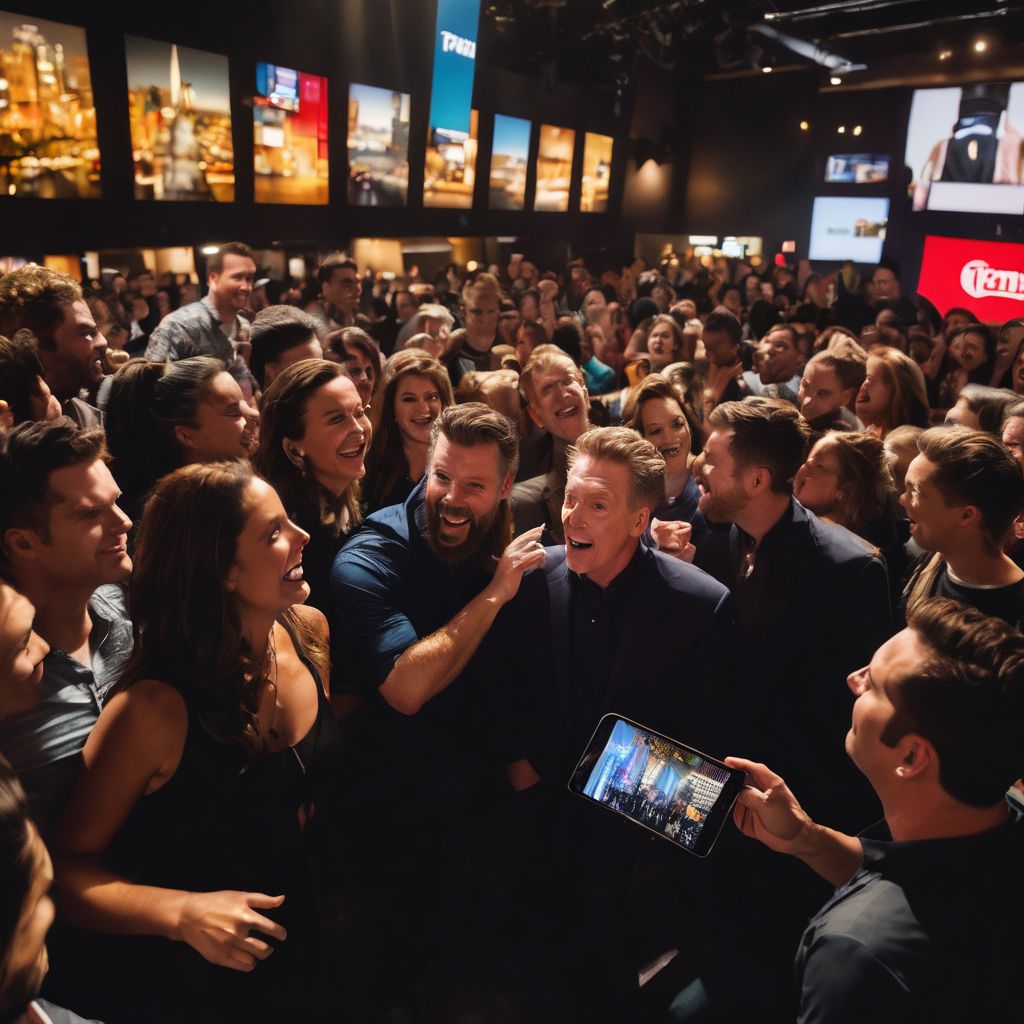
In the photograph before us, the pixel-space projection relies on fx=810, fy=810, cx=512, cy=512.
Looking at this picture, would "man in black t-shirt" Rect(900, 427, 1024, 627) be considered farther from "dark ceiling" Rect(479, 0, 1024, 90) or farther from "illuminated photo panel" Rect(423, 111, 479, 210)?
"illuminated photo panel" Rect(423, 111, 479, 210)

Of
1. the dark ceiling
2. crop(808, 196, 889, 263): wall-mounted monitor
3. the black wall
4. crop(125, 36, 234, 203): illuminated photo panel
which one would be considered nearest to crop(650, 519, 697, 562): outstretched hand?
crop(125, 36, 234, 203): illuminated photo panel

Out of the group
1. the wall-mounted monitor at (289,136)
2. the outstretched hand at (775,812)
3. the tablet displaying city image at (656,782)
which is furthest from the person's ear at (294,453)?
the wall-mounted monitor at (289,136)

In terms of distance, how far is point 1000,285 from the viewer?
1179 centimetres

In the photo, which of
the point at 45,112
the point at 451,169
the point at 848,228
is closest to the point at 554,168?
the point at 451,169

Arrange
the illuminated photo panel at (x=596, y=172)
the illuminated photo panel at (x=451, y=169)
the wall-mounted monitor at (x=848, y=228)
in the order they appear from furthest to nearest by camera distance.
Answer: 1. the illuminated photo panel at (x=596, y=172)
2. the wall-mounted monitor at (x=848, y=228)
3. the illuminated photo panel at (x=451, y=169)

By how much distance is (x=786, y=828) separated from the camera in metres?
1.77

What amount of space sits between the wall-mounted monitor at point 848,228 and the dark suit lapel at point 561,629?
47.4 ft

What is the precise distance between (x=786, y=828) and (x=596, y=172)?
49.8 ft

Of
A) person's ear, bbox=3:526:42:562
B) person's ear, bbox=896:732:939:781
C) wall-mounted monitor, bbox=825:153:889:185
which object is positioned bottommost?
person's ear, bbox=896:732:939:781

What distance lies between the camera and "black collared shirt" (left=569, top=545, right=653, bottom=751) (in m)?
2.21

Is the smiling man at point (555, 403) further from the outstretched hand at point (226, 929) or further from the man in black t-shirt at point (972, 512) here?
the outstretched hand at point (226, 929)

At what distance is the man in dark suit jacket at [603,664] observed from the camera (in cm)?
219

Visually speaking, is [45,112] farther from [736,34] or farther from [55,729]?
[736,34]

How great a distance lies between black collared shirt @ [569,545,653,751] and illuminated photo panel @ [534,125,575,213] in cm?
1279
